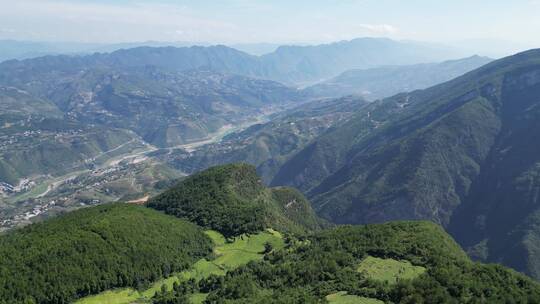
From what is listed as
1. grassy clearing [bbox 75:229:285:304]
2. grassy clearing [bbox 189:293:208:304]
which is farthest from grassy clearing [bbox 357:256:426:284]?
grassy clearing [bbox 189:293:208:304]

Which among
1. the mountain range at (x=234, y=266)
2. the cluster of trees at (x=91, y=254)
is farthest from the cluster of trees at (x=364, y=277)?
the cluster of trees at (x=91, y=254)

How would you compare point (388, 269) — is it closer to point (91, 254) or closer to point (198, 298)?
point (198, 298)

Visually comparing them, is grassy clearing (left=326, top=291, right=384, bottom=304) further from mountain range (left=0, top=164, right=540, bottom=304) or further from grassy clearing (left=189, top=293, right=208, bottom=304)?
grassy clearing (left=189, top=293, right=208, bottom=304)

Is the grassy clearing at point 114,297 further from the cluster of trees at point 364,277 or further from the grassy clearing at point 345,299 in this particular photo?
the grassy clearing at point 345,299

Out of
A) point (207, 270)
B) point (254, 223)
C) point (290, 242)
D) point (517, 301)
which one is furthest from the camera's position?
point (254, 223)

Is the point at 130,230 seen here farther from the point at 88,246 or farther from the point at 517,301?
the point at 517,301

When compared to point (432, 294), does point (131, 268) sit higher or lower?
lower

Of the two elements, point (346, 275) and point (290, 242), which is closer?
point (346, 275)

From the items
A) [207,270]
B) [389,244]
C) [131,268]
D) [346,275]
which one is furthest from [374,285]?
[131,268]
